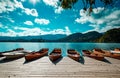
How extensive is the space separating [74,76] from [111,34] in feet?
617

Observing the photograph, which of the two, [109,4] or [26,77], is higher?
[109,4]

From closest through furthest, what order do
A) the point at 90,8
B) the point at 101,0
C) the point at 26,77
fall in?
the point at 101,0 → the point at 90,8 → the point at 26,77

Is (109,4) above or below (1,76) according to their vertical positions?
above

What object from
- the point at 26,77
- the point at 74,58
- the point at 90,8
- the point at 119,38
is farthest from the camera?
the point at 119,38

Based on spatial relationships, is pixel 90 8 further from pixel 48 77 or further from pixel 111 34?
pixel 111 34

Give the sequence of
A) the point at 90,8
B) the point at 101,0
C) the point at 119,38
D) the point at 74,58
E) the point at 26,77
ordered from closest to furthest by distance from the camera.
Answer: the point at 101,0 → the point at 90,8 → the point at 26,77 → the point at 74,58 → the point at 119,38

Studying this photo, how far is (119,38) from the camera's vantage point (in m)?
177

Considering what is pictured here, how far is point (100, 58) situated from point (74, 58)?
8.59 ft

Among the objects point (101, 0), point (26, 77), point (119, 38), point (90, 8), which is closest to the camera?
point (101, 0)

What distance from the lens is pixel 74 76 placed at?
7480 mm

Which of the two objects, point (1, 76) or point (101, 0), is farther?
point (1, 76)

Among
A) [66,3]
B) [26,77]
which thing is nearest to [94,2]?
[66,3]

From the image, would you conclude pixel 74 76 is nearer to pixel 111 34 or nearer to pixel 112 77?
pixel 112 77

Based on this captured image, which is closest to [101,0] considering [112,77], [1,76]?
[112,77]
